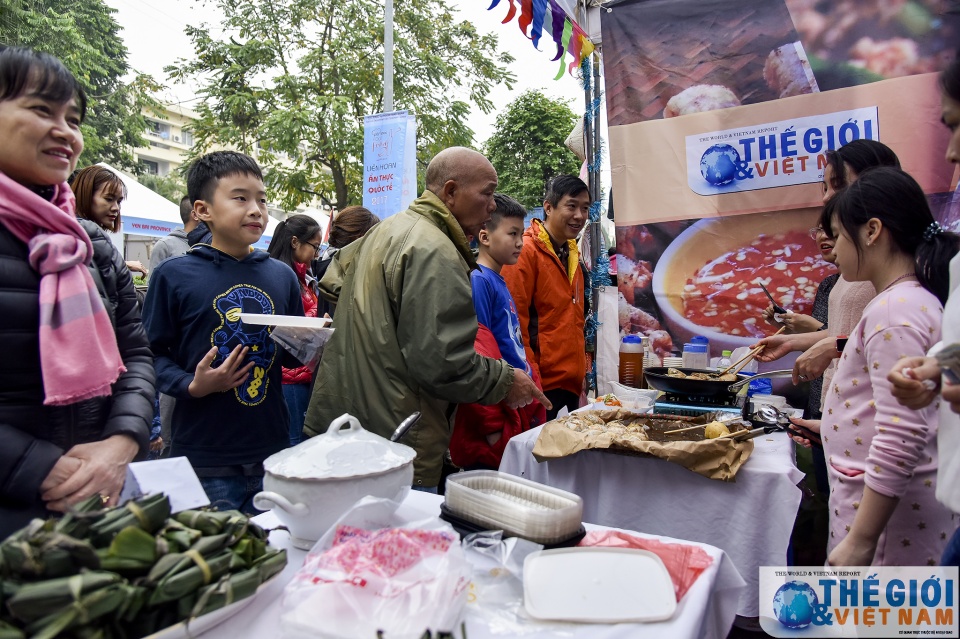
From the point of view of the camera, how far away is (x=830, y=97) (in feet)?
11.0

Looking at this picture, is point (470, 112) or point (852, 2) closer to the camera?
point (852, 2)

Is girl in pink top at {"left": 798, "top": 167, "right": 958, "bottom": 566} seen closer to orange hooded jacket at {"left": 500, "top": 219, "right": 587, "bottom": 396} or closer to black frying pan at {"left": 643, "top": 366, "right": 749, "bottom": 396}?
black frying pan at {"left": 643, "top": 366, "right": 749, "bottom": 396}

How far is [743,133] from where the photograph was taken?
3.57 metres

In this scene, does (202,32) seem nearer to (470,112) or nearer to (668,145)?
(470,112)

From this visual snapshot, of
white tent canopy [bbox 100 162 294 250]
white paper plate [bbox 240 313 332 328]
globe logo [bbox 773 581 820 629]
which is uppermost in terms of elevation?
white tent canopy [bbox 100 162 294 250]

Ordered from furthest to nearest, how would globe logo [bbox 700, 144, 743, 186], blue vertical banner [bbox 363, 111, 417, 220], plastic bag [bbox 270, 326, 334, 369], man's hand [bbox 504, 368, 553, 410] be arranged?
blue vertical banner [bbox 363, 111, 417, 220] → globe logo [bbox 700, 144, 743, 186] → man's hand [bbox 504, 368, 553, 410] → plastic bag [bbox 270, 326, 334, 369]

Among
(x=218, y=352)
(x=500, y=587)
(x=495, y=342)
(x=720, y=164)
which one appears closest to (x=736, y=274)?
(x=720, y=164)

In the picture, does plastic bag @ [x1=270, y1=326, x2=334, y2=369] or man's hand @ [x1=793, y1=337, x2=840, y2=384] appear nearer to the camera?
plastic bag @ [x1=270, y1=326, x2=334, y2=369]

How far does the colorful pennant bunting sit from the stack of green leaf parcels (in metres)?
3.23

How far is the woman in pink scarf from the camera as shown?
1.12m

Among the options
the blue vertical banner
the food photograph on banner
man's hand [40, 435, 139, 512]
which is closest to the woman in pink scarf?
man's hand [40, 435, 139, 512]

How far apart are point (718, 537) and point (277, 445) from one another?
1.54 meters

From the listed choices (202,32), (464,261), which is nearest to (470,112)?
(202,32)

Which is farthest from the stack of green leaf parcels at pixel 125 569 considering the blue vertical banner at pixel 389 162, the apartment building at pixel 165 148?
the apartment building at pixel 165 148
